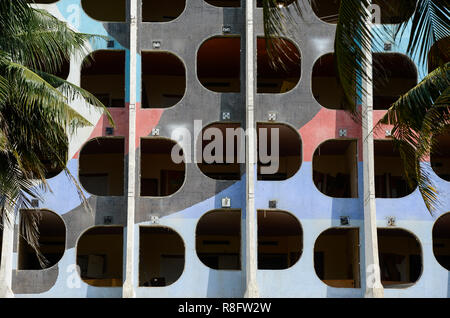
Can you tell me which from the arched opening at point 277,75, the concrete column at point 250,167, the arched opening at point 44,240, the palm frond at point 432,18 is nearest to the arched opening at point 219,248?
the arched opening at point 44,240

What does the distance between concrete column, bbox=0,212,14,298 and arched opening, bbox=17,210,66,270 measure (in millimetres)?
467

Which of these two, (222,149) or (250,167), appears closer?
(250,167)

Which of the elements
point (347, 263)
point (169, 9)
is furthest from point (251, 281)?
point (169, 9)

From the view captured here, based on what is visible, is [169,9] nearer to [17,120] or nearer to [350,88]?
[17,120]

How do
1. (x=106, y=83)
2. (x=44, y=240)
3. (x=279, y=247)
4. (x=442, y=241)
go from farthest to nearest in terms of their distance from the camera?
(x=279, y=247) → (x=442, y=241) → (x=44, y=240) → (x=106, y=83)

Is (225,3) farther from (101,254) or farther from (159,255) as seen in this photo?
(101,254)

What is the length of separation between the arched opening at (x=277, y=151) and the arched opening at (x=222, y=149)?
96cm

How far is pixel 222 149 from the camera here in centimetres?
3353

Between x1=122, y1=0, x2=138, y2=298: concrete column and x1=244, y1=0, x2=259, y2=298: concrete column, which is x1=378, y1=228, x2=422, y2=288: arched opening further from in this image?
x1=122, y1=0, x2=138, y2=298: concrete column

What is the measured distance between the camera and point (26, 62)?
19281 mm

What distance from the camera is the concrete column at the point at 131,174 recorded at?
93.6 feet

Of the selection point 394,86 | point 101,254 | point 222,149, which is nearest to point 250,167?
point 222,149

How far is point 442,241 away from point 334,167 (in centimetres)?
583

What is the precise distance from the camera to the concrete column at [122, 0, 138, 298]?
2852cm
